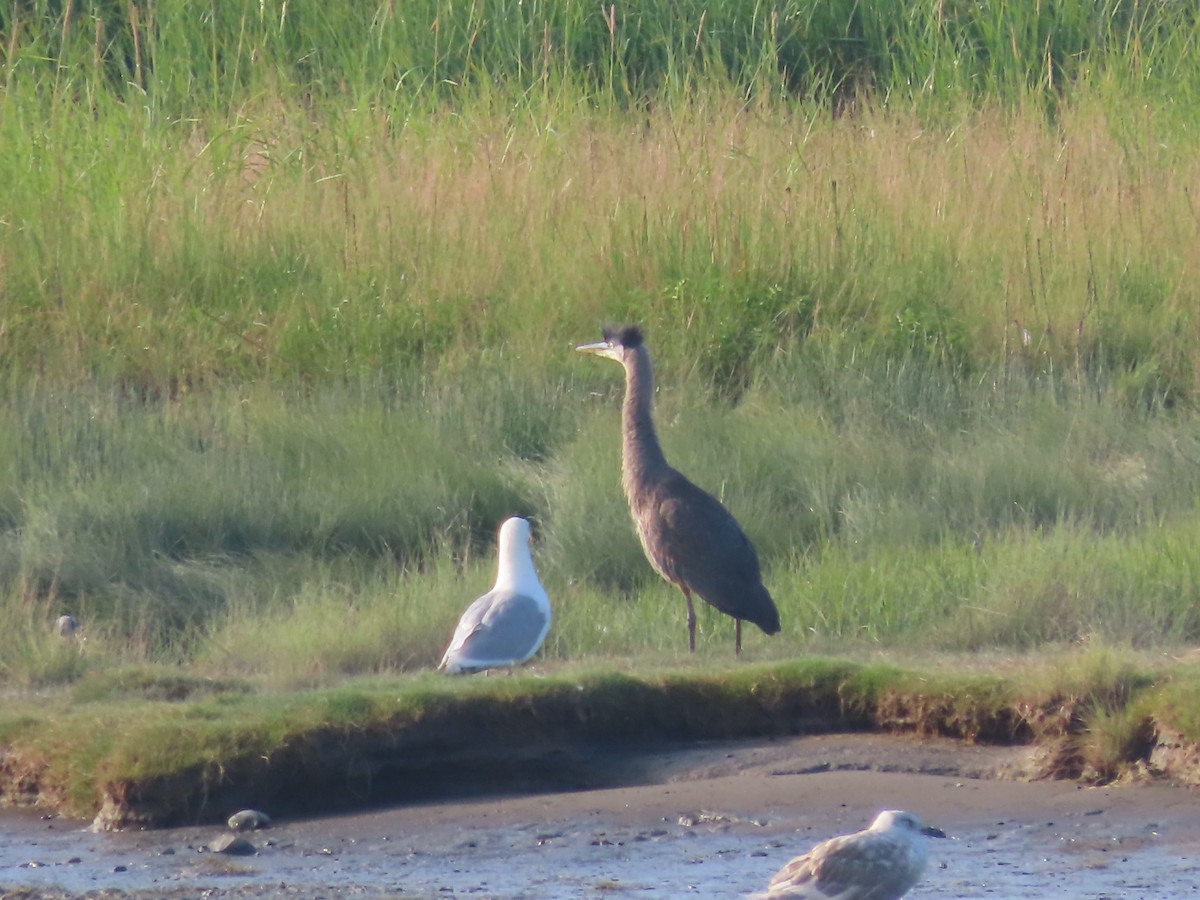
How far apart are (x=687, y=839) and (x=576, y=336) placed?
584 cm

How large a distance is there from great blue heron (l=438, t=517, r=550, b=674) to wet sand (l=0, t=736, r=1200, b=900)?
93 cm

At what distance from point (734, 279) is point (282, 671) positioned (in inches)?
187

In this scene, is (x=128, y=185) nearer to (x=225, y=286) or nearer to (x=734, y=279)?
(x=225, y=286)

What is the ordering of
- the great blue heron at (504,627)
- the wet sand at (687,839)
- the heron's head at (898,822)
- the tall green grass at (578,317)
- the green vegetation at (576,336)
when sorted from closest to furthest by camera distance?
1. the heron's head at (898,822)
2. the wet sand at (687,839)
3. the great blue heron at (504,627)
4. the green vegetation at (576,336)
5. the tall green grass at (578,317)

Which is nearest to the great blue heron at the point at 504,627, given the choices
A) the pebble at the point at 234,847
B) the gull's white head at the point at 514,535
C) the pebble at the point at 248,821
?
the gull's white head at the point at 514,535

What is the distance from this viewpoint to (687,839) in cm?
557

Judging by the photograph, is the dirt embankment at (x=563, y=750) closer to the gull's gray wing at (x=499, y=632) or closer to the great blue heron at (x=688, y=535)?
the gull's gray wing at (x=499, y=632)

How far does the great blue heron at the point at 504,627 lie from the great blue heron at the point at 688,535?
0.57 m

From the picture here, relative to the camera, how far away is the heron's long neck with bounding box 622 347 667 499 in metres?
7.98

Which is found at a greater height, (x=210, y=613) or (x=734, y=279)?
(x=734, y=279)

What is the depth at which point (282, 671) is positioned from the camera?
7.42 metres

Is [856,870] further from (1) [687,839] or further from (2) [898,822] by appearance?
(1) [687,839]

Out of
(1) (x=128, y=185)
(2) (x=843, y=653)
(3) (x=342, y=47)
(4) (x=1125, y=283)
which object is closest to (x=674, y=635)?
(2) (x=843, y=653)

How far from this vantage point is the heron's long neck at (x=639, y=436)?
314 inches
